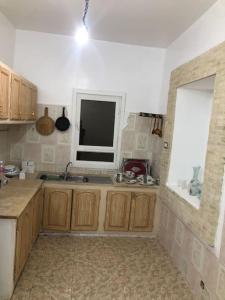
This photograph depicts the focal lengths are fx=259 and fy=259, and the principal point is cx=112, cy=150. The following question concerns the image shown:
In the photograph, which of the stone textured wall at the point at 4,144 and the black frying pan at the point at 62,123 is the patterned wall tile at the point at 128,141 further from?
the stone textured wall at the point at 4,144

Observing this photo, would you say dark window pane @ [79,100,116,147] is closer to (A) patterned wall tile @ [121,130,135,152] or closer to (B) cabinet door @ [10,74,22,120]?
(A) patterned wall tile @ [121,130,135,152]

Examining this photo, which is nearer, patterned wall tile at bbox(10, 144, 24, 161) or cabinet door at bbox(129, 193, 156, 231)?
cabinet door at bbox(129, 193, 156, 231)

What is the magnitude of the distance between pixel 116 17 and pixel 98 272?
8.65 feet

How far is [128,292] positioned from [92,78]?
2.64 m

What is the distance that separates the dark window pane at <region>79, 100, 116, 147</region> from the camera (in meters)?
3.69

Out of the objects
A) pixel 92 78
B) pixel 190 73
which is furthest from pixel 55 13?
pixel 190 73

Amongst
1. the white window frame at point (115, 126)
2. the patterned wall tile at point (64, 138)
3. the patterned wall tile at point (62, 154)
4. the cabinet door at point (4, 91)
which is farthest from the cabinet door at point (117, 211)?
the cabinet door at point (4, 91)

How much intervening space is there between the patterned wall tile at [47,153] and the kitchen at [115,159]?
0.02 m

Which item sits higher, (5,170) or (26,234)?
(5,170)

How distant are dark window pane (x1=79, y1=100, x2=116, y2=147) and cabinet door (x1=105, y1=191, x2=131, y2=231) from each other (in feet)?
2.67

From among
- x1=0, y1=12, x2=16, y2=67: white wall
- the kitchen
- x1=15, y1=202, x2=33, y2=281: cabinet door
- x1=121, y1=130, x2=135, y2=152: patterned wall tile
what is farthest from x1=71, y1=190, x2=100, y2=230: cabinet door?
x1=0, y1=12, x2=16, y2=67: white wall

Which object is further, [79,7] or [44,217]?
[44,217]

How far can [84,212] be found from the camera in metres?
3.31

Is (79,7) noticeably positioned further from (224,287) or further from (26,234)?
(224,287)
